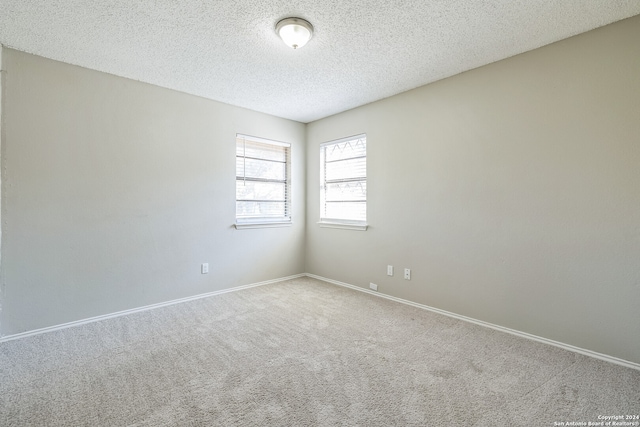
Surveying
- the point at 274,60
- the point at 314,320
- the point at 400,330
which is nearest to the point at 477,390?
the point at 400,330

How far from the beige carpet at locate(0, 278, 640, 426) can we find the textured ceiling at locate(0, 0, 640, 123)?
2.52 metres

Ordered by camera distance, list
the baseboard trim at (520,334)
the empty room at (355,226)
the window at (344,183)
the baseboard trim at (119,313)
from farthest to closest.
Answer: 1. the window at (344,183)
2. the baseboard trim at (119,313)
3. the baseboard trim at (520,334)
4. the empty room at (355,226)

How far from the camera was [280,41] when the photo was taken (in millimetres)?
2424

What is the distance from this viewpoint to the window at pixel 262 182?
13.4 ft

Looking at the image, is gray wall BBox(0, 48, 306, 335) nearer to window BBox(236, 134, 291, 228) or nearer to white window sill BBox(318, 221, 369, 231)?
window BBox(236, 134, 291, 228)

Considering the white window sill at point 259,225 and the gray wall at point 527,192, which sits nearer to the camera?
the gray wall at point 527,192

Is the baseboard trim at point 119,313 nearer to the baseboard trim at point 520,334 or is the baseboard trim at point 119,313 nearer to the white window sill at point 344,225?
the white window sill at point 344,225

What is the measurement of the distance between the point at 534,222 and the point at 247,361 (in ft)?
8.66

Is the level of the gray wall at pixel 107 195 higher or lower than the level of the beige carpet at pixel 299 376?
higher

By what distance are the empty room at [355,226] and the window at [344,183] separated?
0.40ft

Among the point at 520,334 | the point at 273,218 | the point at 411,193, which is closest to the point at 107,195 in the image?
the point at 273,218

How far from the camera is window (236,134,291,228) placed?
4090mm

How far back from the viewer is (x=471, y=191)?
2.92 m


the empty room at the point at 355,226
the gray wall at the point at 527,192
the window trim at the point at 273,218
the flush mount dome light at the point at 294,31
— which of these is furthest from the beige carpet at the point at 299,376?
the flush mount dome light at the point at 294,31
